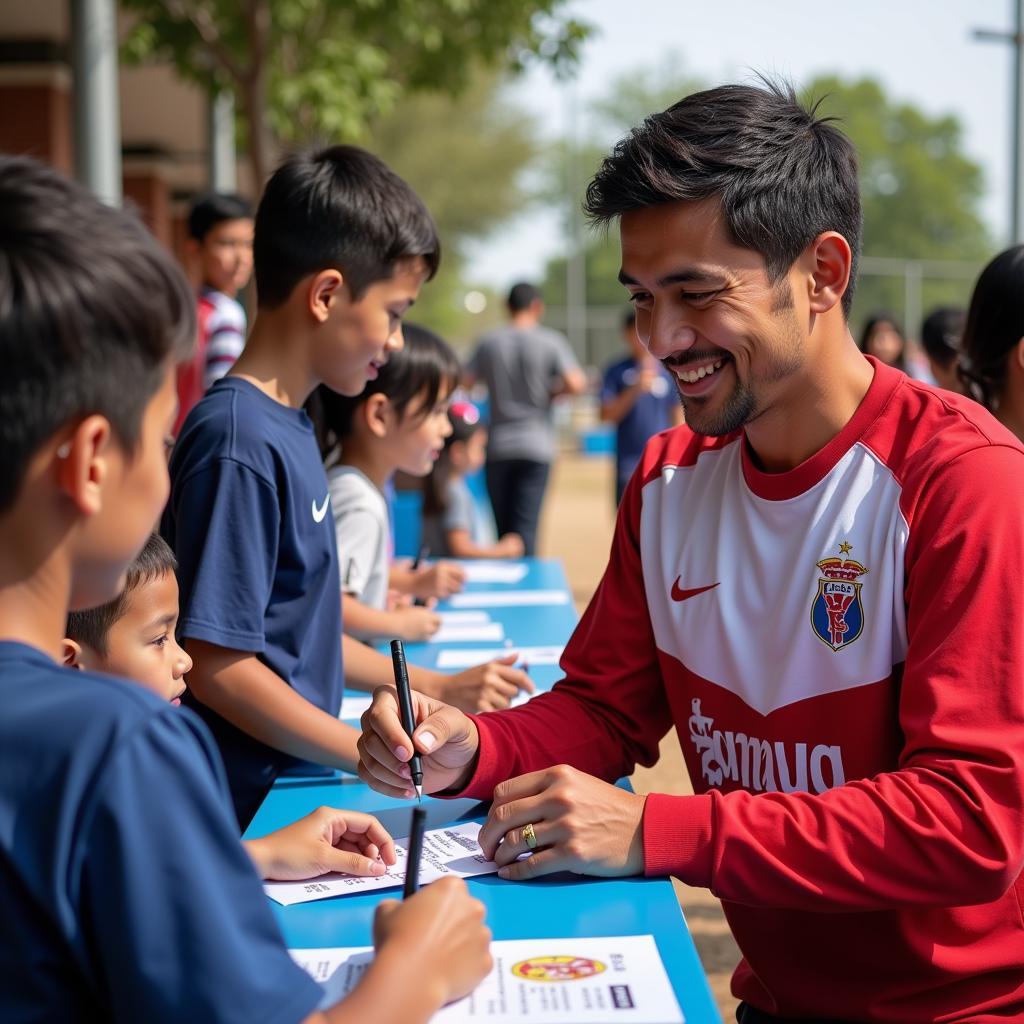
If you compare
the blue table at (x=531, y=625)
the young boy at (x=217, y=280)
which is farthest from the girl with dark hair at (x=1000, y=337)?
the young boy at (x=217, y=280)

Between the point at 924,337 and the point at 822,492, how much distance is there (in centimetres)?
459

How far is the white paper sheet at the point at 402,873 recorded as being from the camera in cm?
159

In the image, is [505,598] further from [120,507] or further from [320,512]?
[120,507]

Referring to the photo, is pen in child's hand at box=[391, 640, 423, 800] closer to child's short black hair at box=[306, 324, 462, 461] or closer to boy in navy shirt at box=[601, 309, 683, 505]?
child's short black hair at box=[306, 324, 462, 461]

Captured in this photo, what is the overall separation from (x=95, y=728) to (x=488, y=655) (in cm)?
235

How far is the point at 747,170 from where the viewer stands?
1.76 meters

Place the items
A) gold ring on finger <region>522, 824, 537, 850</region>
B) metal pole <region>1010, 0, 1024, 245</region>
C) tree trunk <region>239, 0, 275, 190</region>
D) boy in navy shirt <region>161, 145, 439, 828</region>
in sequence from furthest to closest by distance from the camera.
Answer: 1. metal pole <region>1010, 0, 1024, 245</region>
2. tree trunk <region>239, 0, 275, 190</region>
3. boy in navy shirt <region>161, 145, 439, 828</region>
4. gold ring on finger <region>522, 824, 537, 850</region>

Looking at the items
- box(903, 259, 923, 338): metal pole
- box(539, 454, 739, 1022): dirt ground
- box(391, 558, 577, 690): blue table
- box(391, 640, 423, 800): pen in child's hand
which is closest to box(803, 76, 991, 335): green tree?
box(903, 259, 923, 338): metal pole

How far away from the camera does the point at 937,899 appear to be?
150 centimetres

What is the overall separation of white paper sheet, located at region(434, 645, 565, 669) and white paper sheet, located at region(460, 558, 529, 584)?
1.23m

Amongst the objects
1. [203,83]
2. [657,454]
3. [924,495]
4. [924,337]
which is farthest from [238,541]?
[203,83]

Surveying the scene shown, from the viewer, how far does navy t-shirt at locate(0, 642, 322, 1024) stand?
949 mm

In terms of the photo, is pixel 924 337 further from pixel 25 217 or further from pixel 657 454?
pixel 25 217

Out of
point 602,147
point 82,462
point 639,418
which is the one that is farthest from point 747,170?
point 602,147
